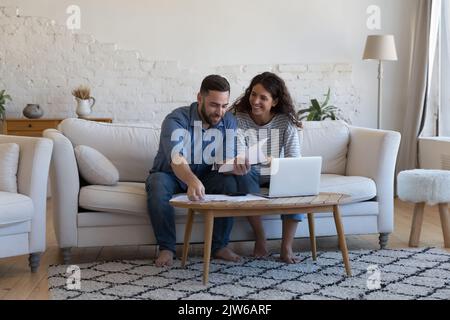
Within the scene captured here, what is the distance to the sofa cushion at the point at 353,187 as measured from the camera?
4.00 m

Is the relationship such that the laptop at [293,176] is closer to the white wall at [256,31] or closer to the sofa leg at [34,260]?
the sofa leg at [34,260]

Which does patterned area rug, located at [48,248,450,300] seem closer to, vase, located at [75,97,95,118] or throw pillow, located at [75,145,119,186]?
throw pillow, located at [75,145,119,186]

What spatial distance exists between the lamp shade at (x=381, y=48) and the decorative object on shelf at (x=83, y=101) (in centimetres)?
255

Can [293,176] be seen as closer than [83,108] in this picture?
Yes

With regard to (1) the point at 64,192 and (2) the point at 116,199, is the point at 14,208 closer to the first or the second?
(1) the point at 64,192

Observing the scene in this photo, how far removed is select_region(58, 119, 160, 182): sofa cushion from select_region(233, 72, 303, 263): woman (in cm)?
63

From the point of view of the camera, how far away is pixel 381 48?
20.5 feet

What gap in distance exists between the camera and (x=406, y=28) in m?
6.76

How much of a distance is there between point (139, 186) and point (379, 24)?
371 centimetres

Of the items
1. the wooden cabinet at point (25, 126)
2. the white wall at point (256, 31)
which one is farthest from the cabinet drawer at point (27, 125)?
the white wall at point (256, 31)

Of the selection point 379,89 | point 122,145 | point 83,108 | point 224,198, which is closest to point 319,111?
point 379,89

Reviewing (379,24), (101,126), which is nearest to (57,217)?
(101,126)

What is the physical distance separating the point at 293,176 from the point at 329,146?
1261 millimetres

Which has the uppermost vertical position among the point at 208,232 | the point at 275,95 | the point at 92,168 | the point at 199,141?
the point at 275,95
